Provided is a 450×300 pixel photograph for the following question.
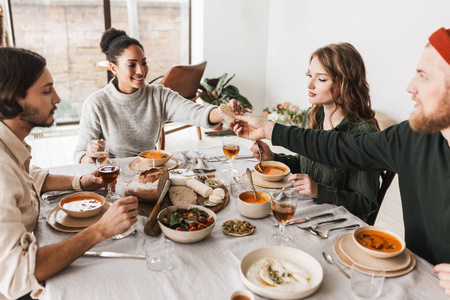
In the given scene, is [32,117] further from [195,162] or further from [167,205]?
[195,162]

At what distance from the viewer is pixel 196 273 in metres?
1.11

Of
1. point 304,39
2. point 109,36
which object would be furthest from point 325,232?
point 304,39

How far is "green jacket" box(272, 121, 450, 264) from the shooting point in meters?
1.31

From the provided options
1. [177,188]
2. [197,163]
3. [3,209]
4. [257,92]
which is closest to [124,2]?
[257,92]

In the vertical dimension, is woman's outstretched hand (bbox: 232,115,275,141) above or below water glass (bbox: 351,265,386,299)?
above

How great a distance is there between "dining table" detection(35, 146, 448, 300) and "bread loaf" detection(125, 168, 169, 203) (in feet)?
0.35

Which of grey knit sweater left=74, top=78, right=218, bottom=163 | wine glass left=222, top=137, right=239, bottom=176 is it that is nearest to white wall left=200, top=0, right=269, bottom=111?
grey knit sweater left=74, top=78, right=218, bottom=163

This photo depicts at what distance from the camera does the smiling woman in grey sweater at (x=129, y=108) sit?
7.62 feet

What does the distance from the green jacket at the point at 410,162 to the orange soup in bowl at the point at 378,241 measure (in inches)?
7.5

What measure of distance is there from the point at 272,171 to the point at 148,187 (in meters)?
0.60

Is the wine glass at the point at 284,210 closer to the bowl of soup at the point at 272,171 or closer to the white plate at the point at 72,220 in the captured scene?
the bowl of soup at the point at 272,171

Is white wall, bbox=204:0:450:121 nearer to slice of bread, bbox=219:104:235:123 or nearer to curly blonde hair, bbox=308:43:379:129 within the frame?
curly blonde hair, bbox=308:43:379:129

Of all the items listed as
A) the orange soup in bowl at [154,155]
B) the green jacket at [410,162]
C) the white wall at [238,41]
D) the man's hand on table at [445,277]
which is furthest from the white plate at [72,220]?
→ the white wall at [238,41]

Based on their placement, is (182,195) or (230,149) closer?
(182,195)
